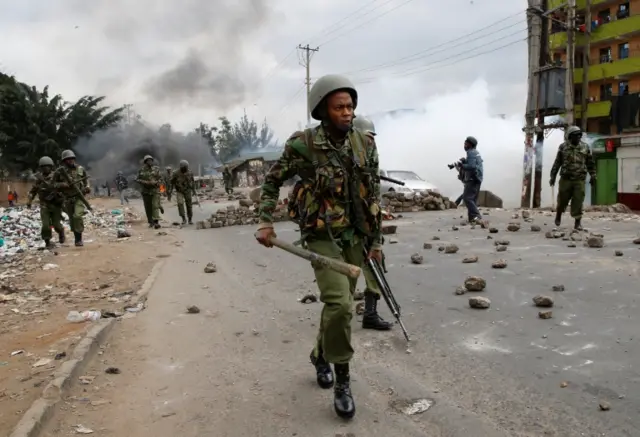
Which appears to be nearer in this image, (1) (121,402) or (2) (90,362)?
(1) (121,402)

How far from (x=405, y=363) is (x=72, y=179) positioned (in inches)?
333

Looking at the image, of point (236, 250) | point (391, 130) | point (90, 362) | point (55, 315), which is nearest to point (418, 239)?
point (236, 250)

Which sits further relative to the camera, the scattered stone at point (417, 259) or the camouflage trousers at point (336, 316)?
the scattered stone at point (417, 259)

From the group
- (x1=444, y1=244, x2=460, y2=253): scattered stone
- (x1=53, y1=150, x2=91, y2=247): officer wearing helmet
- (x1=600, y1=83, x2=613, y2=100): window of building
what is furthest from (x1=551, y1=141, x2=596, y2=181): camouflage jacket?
(x1=600, y1=83, x2=613, y2=100): window of building

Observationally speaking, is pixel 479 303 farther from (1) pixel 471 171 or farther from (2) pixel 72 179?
(2) pixel 72 179

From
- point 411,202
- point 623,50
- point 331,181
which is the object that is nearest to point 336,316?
point 331,181

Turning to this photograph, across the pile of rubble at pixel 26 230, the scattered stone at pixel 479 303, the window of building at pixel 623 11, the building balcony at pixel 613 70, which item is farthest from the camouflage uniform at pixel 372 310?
the window of building at pixel 623 11

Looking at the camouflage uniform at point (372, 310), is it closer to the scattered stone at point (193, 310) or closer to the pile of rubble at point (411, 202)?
the scattered stone at point (193, 310)

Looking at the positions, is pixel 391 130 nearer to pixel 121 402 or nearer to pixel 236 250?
pixel 236 250

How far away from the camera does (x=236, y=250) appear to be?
9.38 meters

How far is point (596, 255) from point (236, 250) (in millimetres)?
5454

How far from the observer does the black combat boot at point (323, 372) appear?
3.20m

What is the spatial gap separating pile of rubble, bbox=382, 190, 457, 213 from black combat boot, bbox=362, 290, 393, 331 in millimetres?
10967

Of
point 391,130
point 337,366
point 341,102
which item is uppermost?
Result: point 391,130
